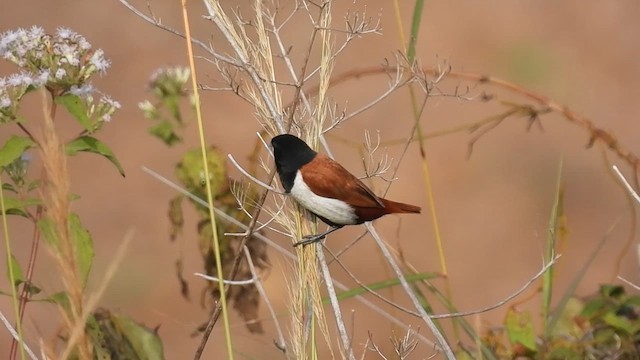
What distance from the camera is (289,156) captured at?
4.56ft

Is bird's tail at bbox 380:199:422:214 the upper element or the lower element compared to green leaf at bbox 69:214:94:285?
upper

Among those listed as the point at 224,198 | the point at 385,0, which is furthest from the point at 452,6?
the point at 224,198

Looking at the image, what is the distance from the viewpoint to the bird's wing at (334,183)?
1.39 metres

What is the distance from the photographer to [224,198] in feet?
7.00

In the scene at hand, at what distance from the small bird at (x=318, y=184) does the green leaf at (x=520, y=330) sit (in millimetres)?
561

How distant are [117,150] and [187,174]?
189 centimetres

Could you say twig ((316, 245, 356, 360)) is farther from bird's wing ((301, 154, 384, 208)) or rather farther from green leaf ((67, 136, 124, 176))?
green leaf ((67, 136, 124, 176))

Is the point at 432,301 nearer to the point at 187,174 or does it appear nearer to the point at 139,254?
the point at 139,254


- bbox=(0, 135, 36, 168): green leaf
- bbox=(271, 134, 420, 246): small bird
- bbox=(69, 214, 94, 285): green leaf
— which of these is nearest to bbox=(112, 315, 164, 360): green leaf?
bbox=(69, 214, 94, 285): green leaf

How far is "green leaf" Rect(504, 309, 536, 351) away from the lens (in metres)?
1.90

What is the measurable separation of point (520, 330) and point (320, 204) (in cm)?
64

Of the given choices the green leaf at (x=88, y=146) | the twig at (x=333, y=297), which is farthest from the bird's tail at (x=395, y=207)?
the green leaf at (x=88, y=146)

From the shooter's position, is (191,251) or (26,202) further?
(191,251)

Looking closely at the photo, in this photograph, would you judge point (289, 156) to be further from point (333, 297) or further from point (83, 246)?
point (83, 246)
